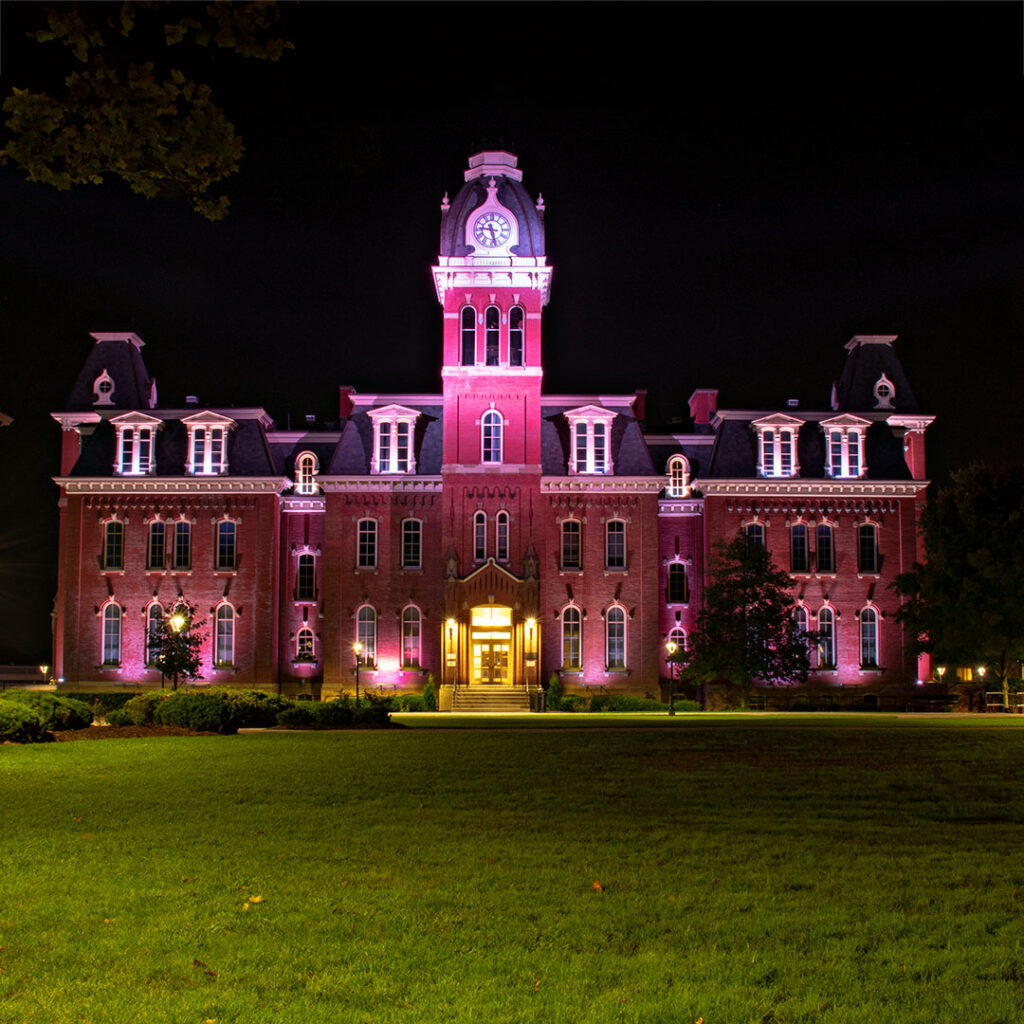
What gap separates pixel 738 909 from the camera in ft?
30.1

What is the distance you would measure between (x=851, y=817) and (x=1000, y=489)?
3604 centimetres

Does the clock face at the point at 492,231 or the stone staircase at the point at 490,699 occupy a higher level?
the clock face at the point at 492,231

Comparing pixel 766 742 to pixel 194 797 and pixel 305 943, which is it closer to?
pixel 194 797

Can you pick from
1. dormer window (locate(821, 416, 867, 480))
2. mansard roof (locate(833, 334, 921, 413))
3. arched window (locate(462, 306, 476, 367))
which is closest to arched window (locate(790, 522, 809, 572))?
dormer window (locate(821, 416, 867, 480))

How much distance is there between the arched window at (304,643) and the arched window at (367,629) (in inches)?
112

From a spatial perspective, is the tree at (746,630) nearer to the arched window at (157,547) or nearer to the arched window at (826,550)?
the arched window at (826,550)

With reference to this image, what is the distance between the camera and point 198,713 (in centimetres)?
2670

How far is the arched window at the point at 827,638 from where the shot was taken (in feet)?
178

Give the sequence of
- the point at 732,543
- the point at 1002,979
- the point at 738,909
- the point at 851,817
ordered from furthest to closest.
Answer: the point at 732,543
the point at 851,817
the point at 738,909
the point at 1002,979

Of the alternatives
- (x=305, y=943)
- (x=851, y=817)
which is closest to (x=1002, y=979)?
(x=305, y=943)

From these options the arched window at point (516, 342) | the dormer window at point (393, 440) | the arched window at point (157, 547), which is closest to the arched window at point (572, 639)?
the dormer window at point (393, 440)

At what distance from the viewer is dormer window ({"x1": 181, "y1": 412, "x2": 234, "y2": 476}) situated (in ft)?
180

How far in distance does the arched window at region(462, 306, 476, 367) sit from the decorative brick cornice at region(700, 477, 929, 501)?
1204 centimetres

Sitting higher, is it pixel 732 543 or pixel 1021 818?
pixel 732 543
